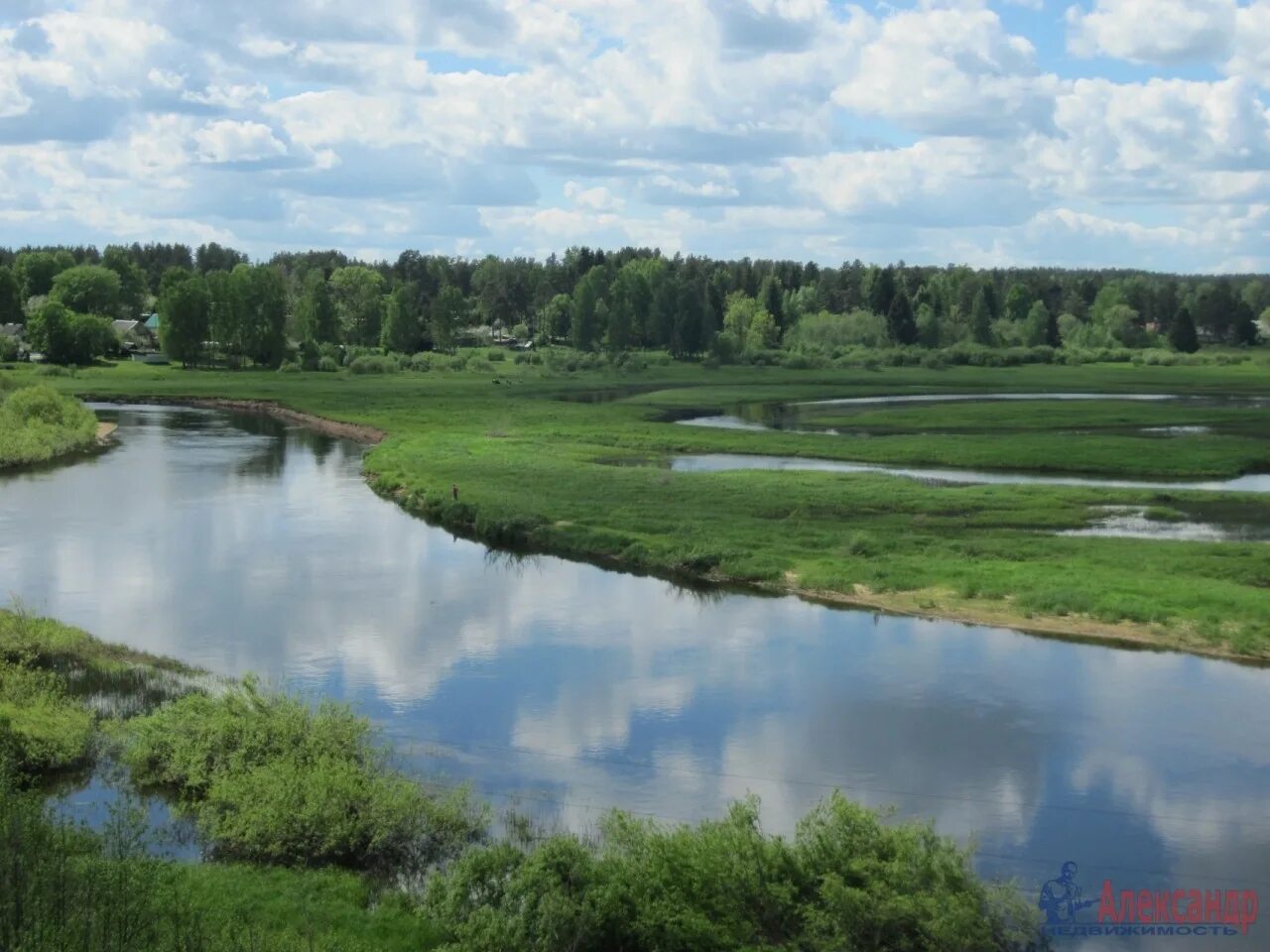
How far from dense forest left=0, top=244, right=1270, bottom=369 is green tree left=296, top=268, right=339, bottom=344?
17cm

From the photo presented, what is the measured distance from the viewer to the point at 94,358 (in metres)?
126

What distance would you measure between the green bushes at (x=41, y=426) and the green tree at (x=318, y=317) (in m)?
62.4

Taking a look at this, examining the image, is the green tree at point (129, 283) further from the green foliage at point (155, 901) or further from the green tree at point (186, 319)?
the green foliage at point (155, 901)

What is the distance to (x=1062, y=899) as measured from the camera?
2075cm

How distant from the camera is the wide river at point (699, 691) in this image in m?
23.8

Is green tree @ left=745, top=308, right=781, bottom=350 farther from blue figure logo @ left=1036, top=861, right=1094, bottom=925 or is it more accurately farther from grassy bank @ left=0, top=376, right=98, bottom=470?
blue figure logo @ left=1036, top=861, right=1094, bottom=925

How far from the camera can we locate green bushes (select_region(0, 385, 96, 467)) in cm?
6738

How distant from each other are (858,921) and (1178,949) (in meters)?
5.17

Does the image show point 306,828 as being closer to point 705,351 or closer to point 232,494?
point 232,494

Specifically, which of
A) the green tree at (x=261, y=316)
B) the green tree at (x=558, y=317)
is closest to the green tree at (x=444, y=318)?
the green tree at (x=558, y=317)

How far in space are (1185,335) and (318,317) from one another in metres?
101

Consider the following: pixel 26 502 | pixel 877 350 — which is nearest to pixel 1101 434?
pixel 26 502

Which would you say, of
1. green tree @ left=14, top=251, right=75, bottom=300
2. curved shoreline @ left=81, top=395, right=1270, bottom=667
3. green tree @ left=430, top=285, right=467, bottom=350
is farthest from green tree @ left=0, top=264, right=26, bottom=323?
curved shoreline @ left=81, top=395, right=1270, bottom=667

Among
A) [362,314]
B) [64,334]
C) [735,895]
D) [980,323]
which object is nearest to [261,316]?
[64,334]
